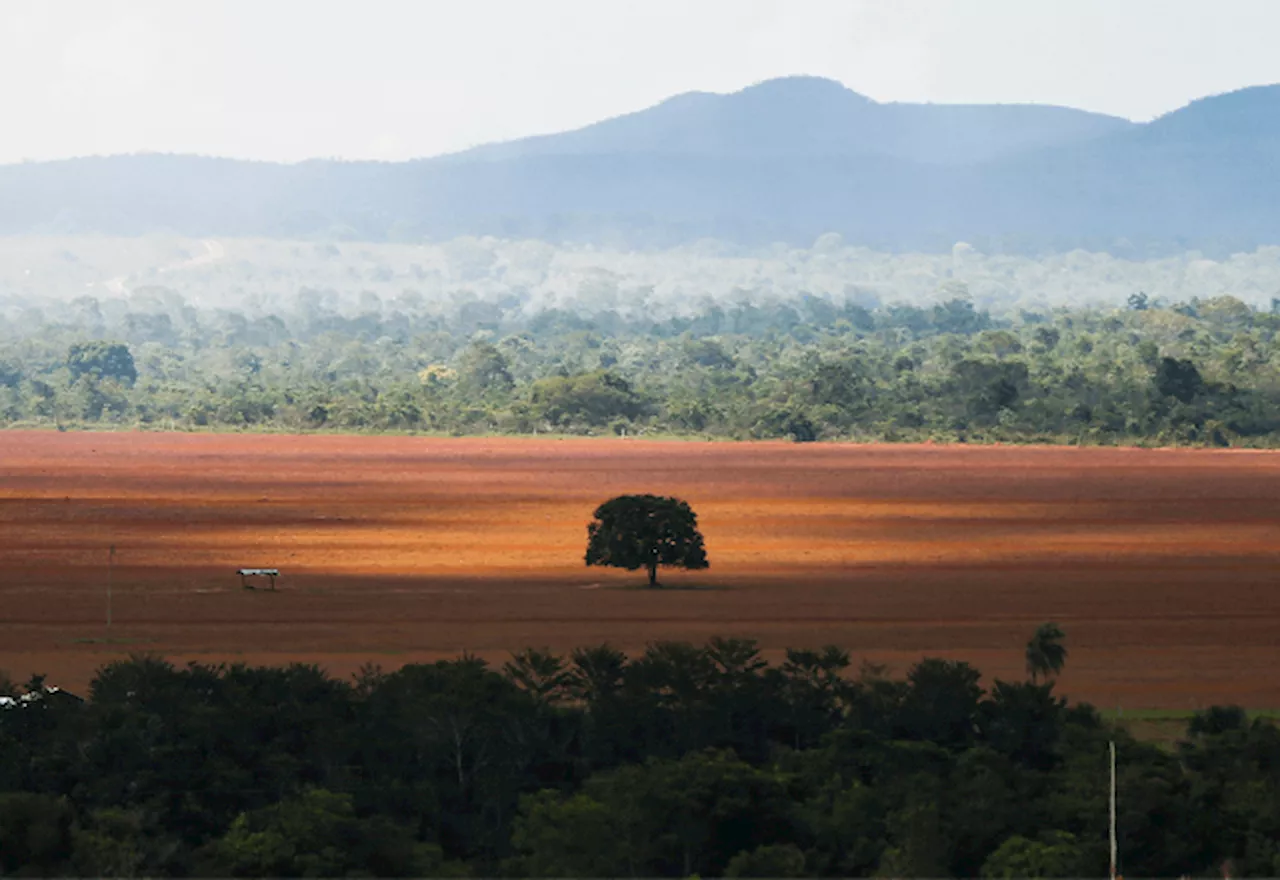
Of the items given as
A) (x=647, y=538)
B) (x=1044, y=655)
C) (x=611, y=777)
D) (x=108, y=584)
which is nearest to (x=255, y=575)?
(x=108, y=584)

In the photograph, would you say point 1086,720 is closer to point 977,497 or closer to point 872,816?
point 872,816

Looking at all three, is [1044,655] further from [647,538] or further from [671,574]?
[671,574]

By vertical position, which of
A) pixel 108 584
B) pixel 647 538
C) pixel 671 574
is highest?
pixel 647 538

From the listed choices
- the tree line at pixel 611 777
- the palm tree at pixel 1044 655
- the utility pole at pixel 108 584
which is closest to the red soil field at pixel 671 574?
the utility pole at pixel 108 584

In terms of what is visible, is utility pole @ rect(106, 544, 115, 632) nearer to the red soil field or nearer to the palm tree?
the red soil field

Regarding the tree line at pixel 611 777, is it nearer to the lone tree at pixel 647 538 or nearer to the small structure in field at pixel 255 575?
the small structure in field at pixel 255 575

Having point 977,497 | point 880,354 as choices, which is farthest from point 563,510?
point 880,354
